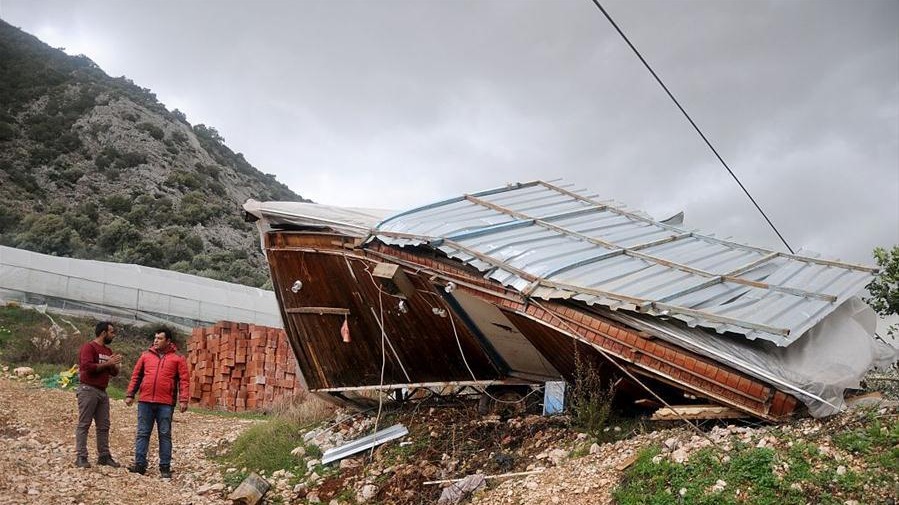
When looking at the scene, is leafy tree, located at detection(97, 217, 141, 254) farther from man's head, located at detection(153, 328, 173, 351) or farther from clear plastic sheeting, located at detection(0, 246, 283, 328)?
man's head, located at detection(153, 328, 173, 351)

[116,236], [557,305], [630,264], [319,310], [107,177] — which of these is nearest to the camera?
[557,305]

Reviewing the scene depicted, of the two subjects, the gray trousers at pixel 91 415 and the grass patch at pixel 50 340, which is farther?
the grass patch at pixel 50 340

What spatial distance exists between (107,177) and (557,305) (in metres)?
30.6

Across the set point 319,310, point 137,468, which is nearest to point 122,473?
point 137,468

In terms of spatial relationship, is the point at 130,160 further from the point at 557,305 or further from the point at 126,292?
the point at 557,305

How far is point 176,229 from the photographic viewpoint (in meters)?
28.7

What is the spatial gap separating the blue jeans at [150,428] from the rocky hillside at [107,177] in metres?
19.4

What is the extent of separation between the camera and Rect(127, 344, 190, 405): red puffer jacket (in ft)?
21.6

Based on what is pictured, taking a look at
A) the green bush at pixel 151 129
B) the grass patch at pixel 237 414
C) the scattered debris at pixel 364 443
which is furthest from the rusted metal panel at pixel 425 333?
the green bush at pixel 151 129

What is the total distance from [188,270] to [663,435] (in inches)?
924

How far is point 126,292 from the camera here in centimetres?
1956

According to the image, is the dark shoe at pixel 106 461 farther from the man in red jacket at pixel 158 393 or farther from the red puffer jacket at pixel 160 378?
the red puffer jacket at pixel 160 378

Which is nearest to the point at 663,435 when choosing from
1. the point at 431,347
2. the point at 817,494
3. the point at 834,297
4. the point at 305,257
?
the point at 817,494

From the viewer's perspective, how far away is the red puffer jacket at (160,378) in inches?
260
